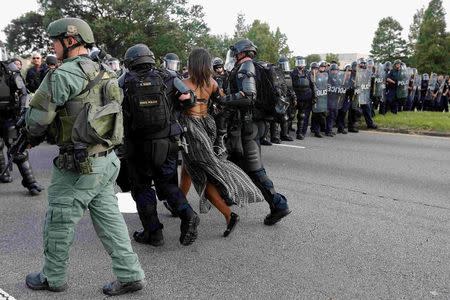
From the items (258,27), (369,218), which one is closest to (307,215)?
(369,218)

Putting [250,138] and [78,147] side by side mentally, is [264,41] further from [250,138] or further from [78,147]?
[78,147]

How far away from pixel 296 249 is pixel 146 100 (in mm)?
1791

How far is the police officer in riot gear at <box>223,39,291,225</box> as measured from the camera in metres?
4.59

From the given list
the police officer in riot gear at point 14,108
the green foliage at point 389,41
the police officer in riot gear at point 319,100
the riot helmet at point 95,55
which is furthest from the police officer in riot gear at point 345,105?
the green foliage at point 389,41

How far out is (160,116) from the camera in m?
3.84

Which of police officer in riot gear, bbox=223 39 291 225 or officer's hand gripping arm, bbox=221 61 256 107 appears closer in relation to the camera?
officer's hand gripping arm, bbox=221 61 256 107

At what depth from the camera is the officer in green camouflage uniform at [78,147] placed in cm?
294

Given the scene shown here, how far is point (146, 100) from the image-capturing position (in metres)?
3.77

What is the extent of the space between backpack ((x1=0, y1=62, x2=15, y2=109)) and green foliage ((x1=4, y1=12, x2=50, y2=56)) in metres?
45.8

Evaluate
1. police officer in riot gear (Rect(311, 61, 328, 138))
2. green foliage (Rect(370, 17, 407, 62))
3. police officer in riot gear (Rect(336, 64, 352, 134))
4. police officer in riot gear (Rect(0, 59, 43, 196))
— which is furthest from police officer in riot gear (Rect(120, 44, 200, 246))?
green foliage (Rect(370, 17, 407, 62))

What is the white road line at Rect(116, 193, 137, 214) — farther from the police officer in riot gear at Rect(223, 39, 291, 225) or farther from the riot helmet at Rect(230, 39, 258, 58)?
the riot helmet at Rect(230, 39, 258, 58)

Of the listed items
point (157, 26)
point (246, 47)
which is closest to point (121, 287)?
point (246, 47)

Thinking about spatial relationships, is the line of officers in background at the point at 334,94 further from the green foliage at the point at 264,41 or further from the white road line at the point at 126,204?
the green foliage at the point at 264,41

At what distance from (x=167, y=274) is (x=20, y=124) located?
1513mm
